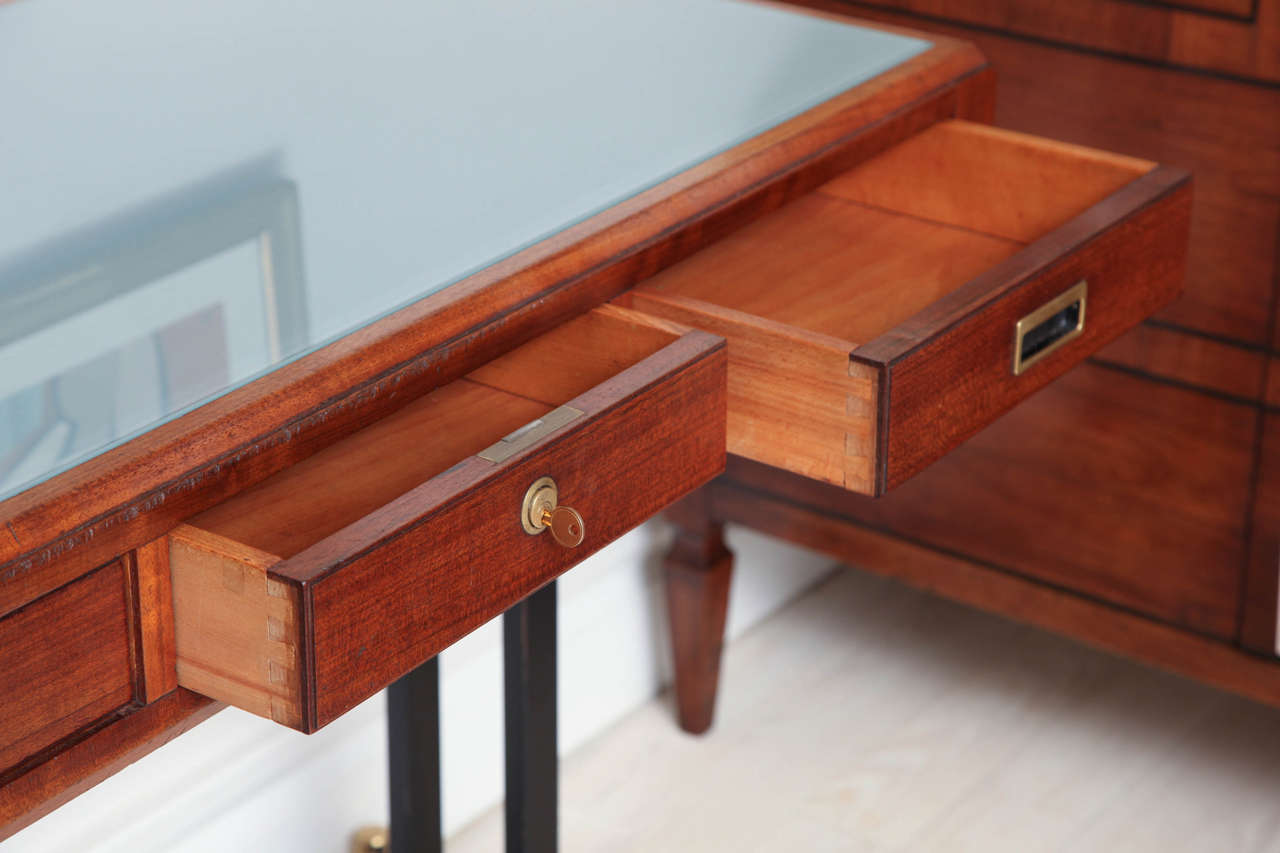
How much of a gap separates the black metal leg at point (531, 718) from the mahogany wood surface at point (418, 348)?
24cm

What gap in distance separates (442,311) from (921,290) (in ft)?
0.97

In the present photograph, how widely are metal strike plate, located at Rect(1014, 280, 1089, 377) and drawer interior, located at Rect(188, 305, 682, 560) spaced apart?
19 cm

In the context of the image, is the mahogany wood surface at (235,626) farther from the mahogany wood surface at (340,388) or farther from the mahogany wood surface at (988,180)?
the mahogany wood surface at (988,180)

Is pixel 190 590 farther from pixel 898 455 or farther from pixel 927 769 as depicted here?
pixel 927 769

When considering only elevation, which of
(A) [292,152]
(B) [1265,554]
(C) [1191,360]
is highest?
(A) [292,152]

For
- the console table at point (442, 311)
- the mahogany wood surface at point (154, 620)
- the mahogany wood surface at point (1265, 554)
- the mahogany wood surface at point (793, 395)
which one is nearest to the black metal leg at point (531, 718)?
the console table at point (442, 311)

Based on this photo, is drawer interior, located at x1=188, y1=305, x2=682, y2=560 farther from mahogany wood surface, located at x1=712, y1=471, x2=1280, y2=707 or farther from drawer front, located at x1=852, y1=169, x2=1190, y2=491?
mahogany wood surface, located at x1=712, y1=471, x2=1280, y2=707

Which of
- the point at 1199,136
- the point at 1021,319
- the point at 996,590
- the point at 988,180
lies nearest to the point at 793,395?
the point at 1021,319

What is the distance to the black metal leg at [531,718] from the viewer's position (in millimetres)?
1024

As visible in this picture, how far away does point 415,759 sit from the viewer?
3.27 feet

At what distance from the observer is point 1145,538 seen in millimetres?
1326

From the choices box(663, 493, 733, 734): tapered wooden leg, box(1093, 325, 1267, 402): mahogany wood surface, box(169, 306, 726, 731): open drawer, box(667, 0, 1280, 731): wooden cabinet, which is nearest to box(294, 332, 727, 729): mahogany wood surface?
box(169, 306, 726, 731): open drawer

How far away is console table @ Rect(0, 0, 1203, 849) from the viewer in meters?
0.65

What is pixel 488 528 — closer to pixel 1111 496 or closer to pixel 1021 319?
pixel 1021 319
